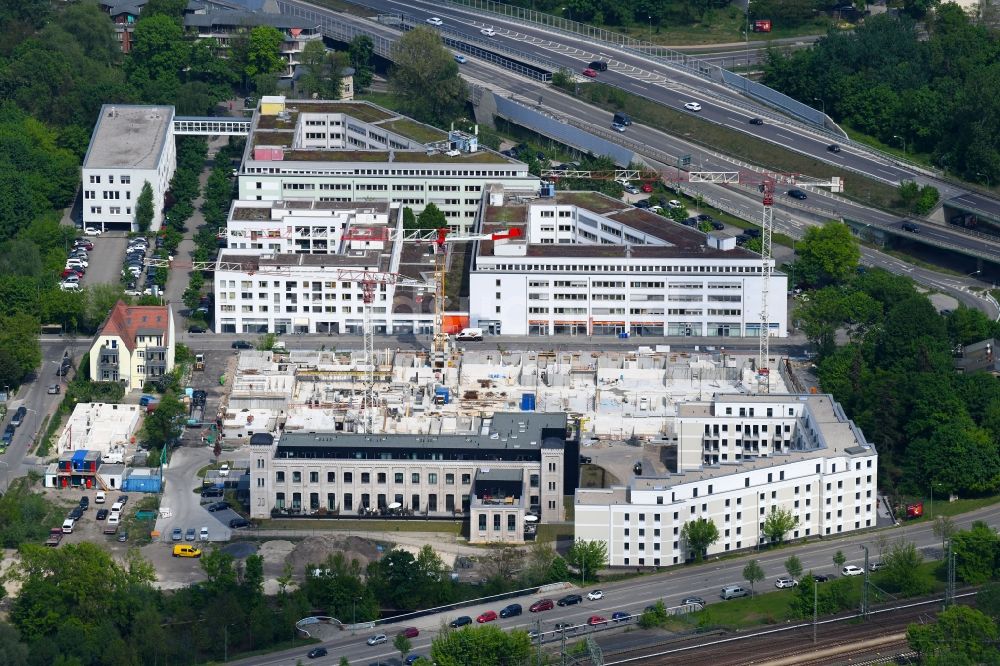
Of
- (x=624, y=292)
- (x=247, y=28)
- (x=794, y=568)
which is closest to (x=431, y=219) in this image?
(x=624, y=292)

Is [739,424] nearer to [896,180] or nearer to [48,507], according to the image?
[48,507]

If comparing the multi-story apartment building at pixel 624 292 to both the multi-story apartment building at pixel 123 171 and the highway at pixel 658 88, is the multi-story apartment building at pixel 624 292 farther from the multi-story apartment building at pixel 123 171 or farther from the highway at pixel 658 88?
the multi-story apartment building at pixel 123 171

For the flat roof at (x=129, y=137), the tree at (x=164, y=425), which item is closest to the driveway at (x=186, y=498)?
the tree at (x=164, y=425)

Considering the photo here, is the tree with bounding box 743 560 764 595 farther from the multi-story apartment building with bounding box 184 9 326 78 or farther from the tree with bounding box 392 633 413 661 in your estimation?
the multi-story apartment building with bounding box 184 9 326 78

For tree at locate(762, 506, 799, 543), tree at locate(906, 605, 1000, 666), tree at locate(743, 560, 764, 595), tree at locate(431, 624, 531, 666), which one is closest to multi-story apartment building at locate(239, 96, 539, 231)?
tree at locate(762, 506, 799, 543)

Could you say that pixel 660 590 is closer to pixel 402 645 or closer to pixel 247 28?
pixel 402 645

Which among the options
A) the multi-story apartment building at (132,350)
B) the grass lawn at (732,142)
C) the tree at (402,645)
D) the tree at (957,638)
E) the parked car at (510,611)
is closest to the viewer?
the tree at (957,638)

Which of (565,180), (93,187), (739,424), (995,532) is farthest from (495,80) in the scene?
(995,532)
